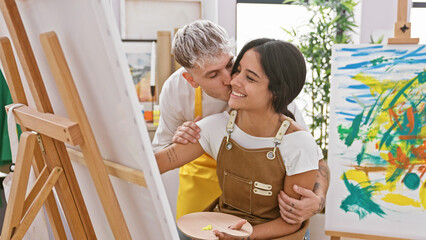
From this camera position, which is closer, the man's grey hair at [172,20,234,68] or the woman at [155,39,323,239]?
the woman at [155,39,323,239]

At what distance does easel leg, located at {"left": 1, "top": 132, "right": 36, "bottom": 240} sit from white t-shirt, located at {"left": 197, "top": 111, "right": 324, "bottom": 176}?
567 mm

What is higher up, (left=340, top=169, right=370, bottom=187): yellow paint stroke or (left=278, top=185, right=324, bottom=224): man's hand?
(left=278, top=185, right=324, bottom=224): man's hand

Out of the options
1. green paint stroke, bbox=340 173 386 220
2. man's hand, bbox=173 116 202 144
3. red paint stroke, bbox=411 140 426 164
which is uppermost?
man's hand, bbox=173 116 202 144

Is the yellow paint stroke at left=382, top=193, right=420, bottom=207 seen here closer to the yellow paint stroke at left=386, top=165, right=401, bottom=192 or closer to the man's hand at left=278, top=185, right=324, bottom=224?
the yellow paint stroke at left=386, top=165, right=401, bottom=192

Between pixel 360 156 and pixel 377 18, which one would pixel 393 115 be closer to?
pixel 360 156

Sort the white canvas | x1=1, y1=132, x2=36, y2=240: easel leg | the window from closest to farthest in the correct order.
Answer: the white canvas, x1=1, y1=132, x2=36, y2=240: easel leg, the window

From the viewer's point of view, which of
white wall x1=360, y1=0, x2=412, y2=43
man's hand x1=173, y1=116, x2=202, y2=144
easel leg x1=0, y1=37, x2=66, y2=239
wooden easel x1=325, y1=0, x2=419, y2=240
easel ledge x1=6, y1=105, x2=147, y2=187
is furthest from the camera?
white wall x1=360, y1=0, x2=412, y2=43

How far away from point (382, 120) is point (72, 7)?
180cm

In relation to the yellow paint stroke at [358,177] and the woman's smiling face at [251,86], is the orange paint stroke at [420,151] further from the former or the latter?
the woman's smiling face at [251,86]

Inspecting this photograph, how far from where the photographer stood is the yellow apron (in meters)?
1.83

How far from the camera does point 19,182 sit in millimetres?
1041

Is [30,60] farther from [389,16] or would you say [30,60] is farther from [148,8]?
[389,16]

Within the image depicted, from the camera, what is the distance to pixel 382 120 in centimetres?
219

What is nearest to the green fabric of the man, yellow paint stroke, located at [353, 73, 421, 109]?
the man
